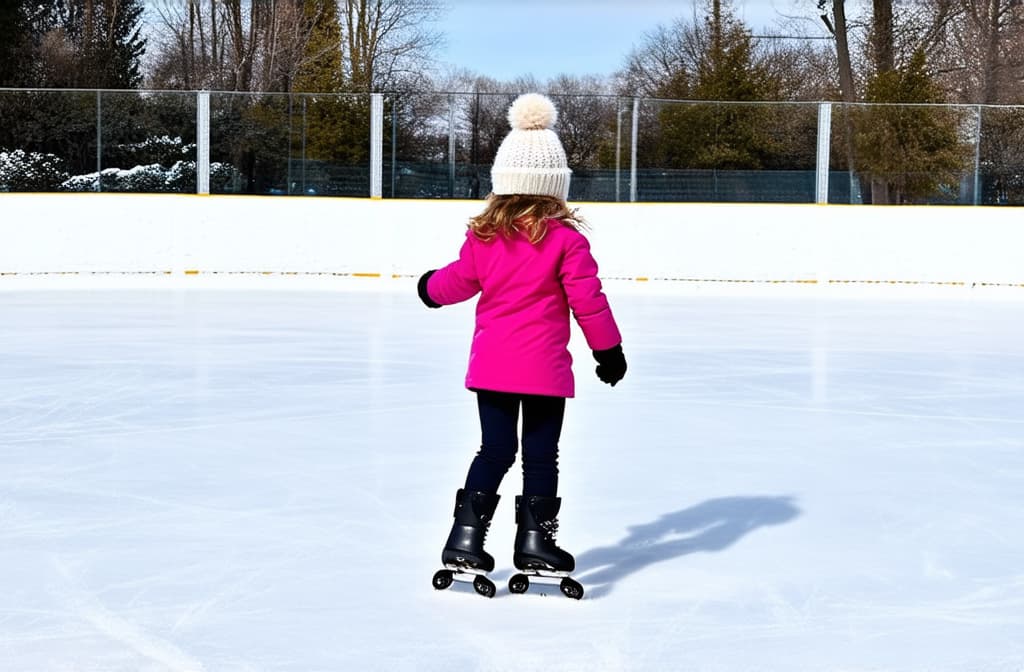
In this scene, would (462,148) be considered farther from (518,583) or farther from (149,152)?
(518,583)

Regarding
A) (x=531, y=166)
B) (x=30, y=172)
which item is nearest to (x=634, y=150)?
(x=30, y=172)

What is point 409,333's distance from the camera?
1026cm

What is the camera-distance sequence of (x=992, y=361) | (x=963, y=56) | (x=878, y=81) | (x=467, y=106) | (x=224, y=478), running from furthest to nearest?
(x=963, y=56)
(x=878, y=81)
(x=467, y=106)
(x=992, y=361)
(x=224, y=478)

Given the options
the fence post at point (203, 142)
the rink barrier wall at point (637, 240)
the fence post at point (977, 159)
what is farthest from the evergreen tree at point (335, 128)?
the fence post at point (977, 159)

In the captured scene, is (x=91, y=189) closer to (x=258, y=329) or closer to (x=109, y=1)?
(x=258, y=329)

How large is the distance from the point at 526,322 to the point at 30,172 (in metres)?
13.0

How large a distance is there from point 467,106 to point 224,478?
11663mm


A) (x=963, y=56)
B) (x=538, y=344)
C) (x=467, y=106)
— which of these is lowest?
(x=538, y=344)

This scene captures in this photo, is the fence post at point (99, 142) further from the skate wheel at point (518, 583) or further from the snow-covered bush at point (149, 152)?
the skate wheel at point (518, 583)

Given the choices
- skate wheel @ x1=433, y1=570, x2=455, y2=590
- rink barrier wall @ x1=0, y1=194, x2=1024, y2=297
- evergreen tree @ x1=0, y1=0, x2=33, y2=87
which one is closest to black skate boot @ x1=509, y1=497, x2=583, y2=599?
skate wheel @ x1=433, y1=570, x2=455, y2=590

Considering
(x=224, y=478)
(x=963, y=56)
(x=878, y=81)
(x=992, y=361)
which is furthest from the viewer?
(x=963, y=56)

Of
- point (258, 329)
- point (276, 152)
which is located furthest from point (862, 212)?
point (258, 329)

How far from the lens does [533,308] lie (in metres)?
3.52

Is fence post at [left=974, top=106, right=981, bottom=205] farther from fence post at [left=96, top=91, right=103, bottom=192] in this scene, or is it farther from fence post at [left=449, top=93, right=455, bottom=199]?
fence post at [left=96, top=91, right=103, bottom=192]
